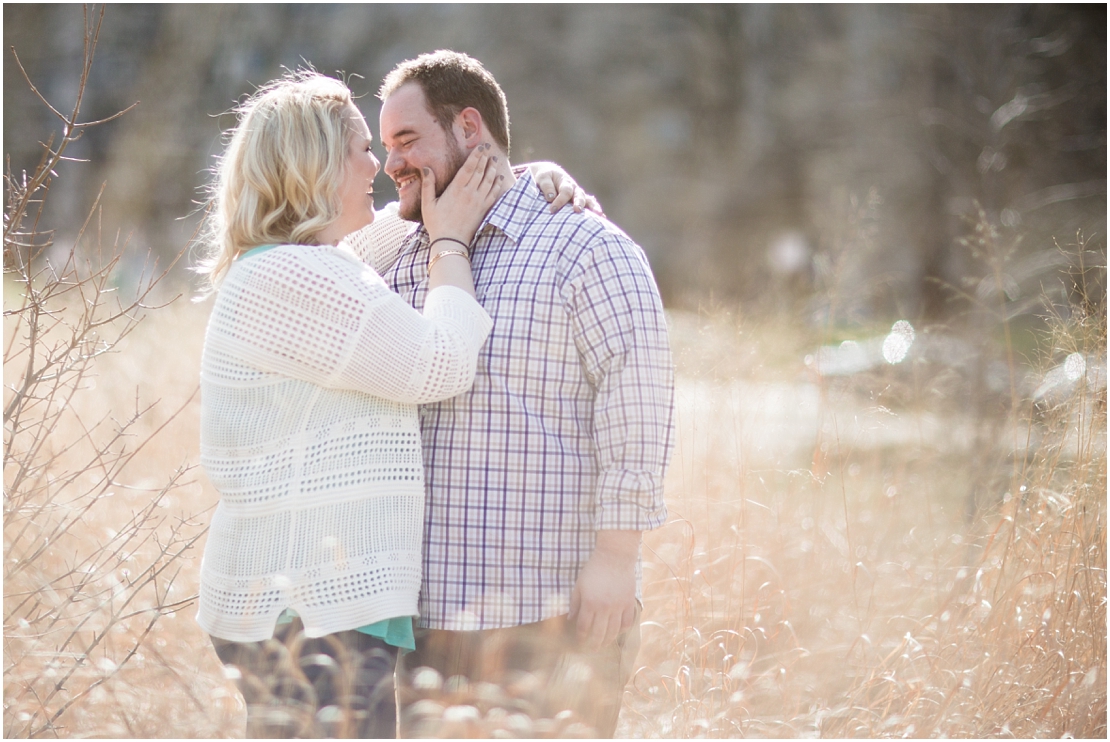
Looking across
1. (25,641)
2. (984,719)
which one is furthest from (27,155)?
(984,719)

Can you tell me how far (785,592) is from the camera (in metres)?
3.24

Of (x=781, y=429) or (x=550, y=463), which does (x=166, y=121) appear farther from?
(x=550, y=463)

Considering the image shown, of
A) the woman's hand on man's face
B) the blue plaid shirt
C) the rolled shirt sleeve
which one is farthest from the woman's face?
the rolled shirt sleeve

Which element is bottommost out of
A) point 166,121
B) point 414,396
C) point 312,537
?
point 312,537

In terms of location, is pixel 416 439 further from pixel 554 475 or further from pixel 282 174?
pixel 282 174

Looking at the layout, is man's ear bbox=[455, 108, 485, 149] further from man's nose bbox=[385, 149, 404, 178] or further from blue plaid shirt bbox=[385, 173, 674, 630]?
blue plaid shirt bbox=[385, 173, 674, 630]

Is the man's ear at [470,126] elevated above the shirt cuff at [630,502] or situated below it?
above

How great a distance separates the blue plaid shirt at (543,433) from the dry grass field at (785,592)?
0.33m

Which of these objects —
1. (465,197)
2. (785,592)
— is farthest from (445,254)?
(785,592)

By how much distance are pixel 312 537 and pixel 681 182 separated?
1965 cm

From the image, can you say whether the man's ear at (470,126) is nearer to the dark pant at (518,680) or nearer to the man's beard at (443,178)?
the man's beard at (443,178)

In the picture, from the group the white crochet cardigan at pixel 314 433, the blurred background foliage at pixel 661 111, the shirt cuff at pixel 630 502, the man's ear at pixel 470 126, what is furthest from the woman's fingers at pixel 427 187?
the blurred background foliage at pixel 661 111

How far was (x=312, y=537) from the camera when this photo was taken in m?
1.86

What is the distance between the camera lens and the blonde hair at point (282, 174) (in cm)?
197
